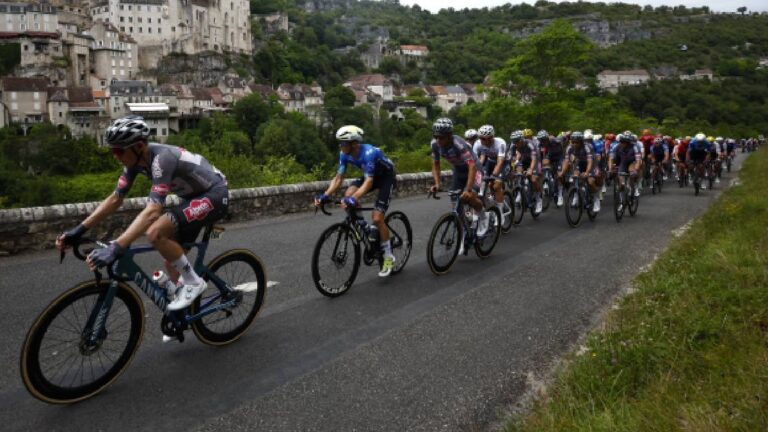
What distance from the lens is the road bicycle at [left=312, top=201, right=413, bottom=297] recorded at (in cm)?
655

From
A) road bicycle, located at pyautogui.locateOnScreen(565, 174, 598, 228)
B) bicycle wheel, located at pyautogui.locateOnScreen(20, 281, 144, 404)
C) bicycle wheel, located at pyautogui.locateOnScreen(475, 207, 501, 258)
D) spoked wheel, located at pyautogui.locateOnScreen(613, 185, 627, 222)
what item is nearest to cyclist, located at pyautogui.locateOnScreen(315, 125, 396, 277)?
bicycle wheel, located at pyautogui.locateOnScreen(475, 207, 501, 258)

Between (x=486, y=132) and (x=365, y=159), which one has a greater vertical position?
(x=486, y=132)

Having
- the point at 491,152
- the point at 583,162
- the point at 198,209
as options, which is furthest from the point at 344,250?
the point at 583,162

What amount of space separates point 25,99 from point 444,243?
108m

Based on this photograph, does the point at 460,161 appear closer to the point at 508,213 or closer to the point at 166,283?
the point at 508,213

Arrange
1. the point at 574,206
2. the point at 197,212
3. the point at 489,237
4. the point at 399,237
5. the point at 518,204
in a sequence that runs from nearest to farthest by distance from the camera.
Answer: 1. the point at 197,212
2. the point at 399,237
3. the point at 489,237
4. the point at 574,206
5. the point at 518,204

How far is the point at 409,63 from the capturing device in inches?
7648

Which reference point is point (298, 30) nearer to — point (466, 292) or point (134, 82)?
point (134, 82)

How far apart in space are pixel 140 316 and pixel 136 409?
775 millimetres

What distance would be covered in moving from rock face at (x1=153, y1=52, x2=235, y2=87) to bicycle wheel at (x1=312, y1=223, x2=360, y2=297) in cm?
12329

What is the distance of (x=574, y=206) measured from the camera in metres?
12.2

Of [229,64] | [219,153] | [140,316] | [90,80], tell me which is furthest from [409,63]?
[140,316]

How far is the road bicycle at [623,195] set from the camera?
42.6 feet

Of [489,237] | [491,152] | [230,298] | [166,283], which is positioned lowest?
[489,237]
